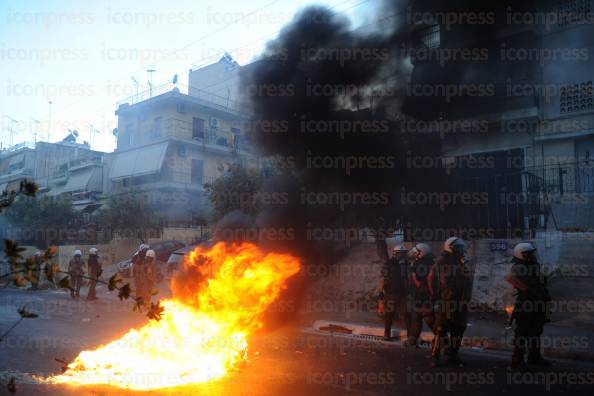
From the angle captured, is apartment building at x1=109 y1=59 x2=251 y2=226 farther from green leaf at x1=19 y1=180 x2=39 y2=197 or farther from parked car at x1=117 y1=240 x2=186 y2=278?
green leaf at x1=19 y1=180 x2=39 y2=197

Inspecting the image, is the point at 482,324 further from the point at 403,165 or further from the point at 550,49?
the point at 550,49

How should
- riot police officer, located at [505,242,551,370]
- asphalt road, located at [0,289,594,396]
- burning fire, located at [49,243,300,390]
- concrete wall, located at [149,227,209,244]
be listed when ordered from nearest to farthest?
1. asphalt road, located at [0,289,594,396]
2. burning fire, located at [49,243,300,390]
3. riot police officer, located at [505,242,551,370]
4. concrete wall, located at [149,227,209,244]

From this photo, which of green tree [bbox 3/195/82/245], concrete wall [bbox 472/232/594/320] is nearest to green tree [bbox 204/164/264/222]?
concrete wall [bbox 472/232/594/320]

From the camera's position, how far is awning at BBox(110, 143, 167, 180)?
27766mm

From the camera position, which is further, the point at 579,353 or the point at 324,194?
the point at 324,194

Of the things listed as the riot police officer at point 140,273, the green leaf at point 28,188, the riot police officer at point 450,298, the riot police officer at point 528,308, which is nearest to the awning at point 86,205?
the riot police officer at point 140,273

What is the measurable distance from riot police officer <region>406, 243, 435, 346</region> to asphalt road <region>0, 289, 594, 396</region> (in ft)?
1.15

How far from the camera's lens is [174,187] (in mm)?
28453

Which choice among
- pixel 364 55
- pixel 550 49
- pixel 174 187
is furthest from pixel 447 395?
pixel 174 187

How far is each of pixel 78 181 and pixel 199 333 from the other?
29.6m

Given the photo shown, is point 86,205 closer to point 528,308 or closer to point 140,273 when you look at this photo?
point 140,273

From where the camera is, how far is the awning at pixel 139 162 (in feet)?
91.1

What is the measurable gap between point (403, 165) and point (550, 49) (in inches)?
251

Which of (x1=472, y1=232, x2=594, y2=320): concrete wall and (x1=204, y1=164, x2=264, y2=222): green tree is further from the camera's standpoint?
(x1=204, y1=164, x2=264, y2=222): green tree
